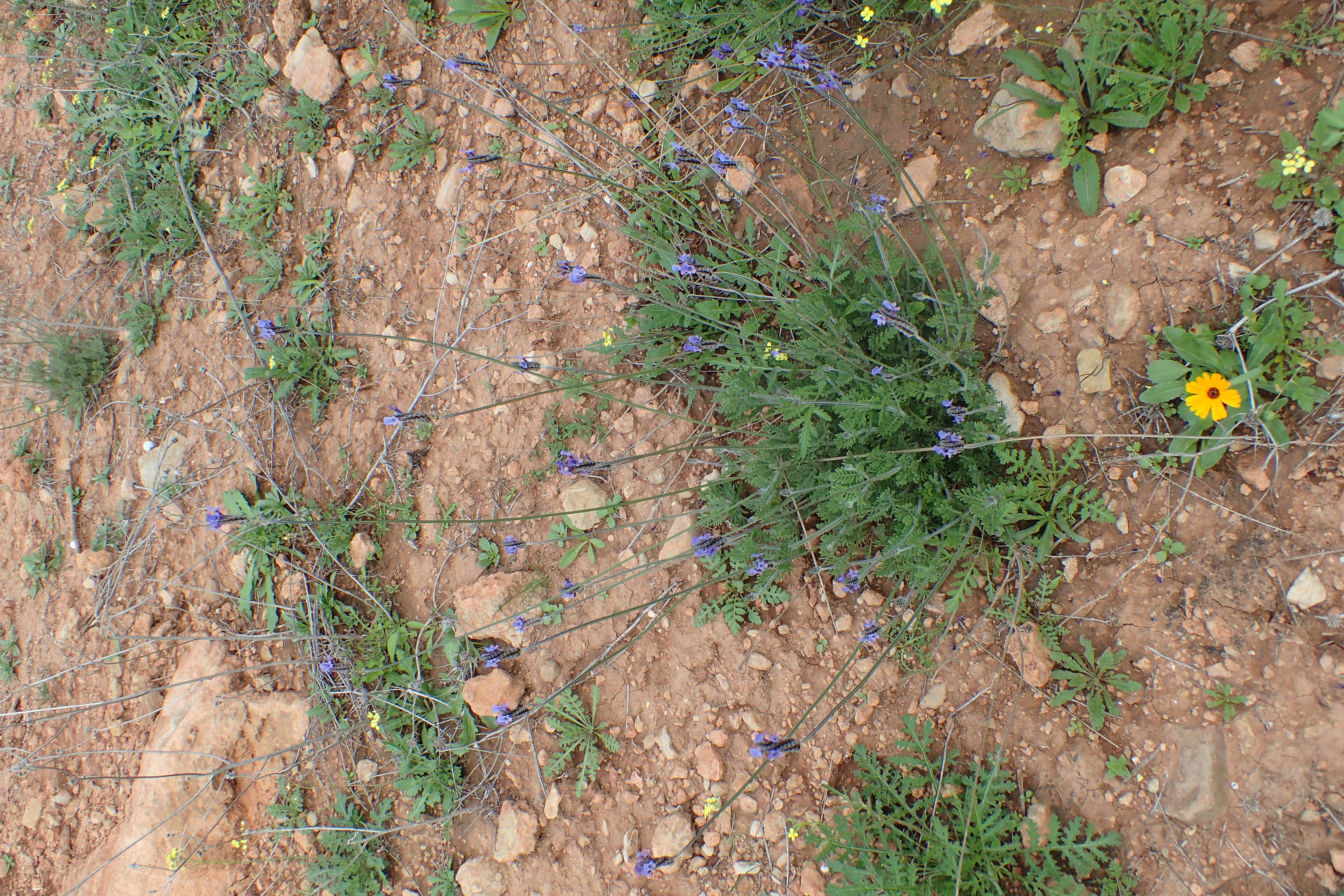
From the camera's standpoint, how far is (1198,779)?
2.15 meters

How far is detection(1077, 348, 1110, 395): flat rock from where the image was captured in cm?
237

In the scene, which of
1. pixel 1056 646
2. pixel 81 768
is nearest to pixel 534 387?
pixel 1056 646

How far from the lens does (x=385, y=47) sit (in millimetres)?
3699

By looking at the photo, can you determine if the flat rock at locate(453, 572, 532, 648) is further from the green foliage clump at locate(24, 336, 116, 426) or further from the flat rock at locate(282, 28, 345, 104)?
the green foliage clump at locate(24, 336, 116, 426)

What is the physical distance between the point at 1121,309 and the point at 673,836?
250 centimetres

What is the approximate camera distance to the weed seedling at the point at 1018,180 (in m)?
2.55

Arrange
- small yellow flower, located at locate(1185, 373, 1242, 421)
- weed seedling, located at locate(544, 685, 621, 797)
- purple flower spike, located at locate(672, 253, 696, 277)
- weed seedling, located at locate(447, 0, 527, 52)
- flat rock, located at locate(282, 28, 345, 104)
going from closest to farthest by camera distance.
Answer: small yellow flower, located at locate(1185, 373, 1242, 421)
purple flower spike, located at locate(672, 253, 696, 277)
weed seedling, located at locate(544, 685, 621, 797)
weed seedling, located at locate(447, 0, 527, 52)
flat rock, located at locate(282, 28, 345, 104)

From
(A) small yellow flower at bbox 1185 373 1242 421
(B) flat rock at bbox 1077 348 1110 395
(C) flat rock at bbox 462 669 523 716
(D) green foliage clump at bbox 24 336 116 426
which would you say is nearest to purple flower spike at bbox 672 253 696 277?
(B) flat rock at bbox 1077 348 1110 395

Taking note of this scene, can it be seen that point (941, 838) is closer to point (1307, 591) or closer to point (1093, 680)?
point (1093, 680)

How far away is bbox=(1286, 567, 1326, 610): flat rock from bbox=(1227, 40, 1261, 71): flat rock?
154cm

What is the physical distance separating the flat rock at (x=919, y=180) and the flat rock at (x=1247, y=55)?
90 centimetres

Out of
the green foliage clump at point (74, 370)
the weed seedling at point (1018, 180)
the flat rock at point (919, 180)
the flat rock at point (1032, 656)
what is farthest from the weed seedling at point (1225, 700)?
the green foliage clump at point (74, 370)

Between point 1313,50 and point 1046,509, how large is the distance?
1.56 metres

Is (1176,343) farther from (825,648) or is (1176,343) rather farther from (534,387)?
(534,387)
